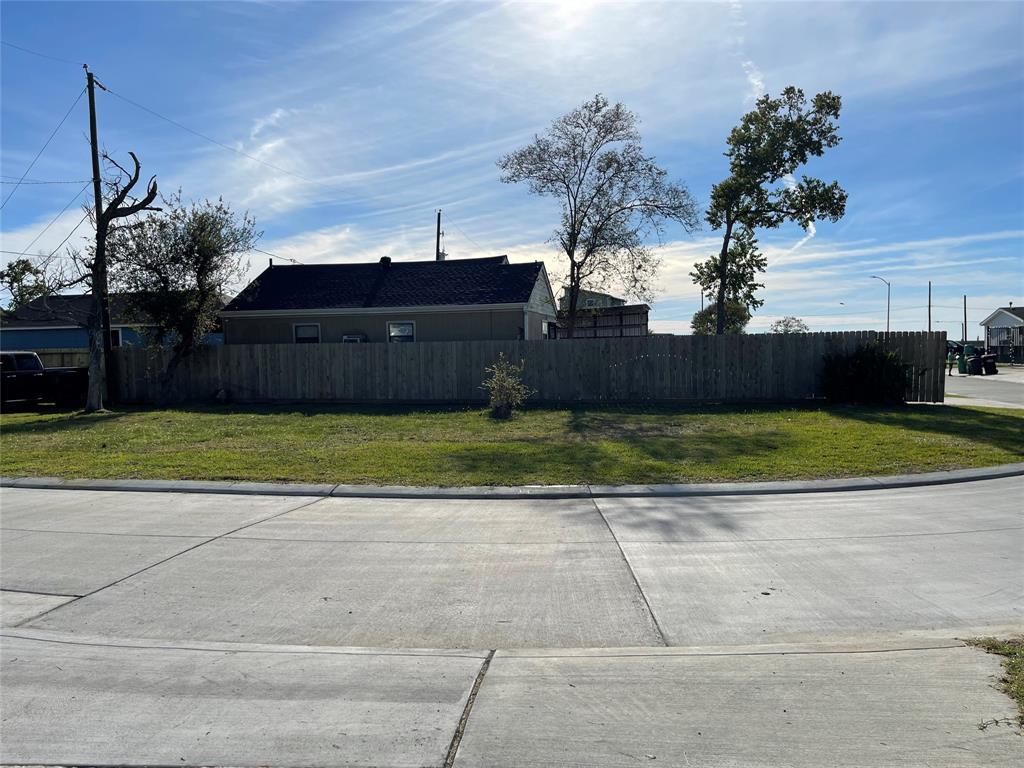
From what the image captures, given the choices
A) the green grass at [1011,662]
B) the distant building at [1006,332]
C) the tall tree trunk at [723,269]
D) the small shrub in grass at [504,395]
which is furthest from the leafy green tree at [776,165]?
the distant building at [1006,332]

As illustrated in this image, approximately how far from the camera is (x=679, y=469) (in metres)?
10.2

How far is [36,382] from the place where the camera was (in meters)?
22.1

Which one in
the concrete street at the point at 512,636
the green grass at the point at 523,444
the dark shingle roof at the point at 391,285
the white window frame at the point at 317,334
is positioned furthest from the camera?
the white window frame at the point at 317,334

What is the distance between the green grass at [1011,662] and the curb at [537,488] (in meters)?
4.73

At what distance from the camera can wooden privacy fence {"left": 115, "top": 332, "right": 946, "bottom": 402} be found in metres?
19.7

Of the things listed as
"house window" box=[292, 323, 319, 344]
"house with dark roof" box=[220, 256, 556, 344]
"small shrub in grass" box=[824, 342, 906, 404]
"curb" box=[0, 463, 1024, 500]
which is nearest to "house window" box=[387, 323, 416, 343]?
"house with dark roof" box=[220, 256, 556, 344]

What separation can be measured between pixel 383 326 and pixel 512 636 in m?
21.9

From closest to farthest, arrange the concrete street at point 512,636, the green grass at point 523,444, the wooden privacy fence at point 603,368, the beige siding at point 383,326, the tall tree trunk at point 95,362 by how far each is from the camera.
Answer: the concrete street at point 512,636 < the green grass at point 523,444 < the wooden privacy fence at point 603,368 < the tall tree trunk at point 95,362 < the beige siding at point 383,326

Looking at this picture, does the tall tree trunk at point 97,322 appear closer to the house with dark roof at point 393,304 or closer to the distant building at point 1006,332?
the house with dark roof at point 393,304

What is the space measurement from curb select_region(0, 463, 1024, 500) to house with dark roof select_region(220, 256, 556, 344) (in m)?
15.7

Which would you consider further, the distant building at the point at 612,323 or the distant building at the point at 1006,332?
the distant building at the point at 1006,332

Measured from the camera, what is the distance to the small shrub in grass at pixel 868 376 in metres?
18.4

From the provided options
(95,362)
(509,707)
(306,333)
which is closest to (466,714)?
(509,707)

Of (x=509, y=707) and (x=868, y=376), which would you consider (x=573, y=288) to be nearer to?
(x=868, y=376)
